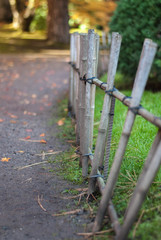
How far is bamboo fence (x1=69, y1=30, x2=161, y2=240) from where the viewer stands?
6.22 feet

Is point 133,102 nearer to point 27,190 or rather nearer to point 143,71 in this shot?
point 143,71

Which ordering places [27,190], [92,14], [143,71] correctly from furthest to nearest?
[92,14]
[27,190]
[143,71]

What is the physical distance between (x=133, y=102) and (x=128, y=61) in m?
4.66

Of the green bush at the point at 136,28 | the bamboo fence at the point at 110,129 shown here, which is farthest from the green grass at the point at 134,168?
the green bush at the point at 136,28

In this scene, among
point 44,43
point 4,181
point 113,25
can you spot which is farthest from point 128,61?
point 44,43

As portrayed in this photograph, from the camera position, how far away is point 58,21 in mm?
15125

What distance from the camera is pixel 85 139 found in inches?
130

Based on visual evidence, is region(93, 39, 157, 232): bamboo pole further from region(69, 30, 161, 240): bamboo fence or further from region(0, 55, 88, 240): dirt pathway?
region(0, 55, 88, 240): dirt pathway

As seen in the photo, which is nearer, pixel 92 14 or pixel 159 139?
pixel 159 139

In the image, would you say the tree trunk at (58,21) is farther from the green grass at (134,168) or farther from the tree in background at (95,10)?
the green grass at (134,168)

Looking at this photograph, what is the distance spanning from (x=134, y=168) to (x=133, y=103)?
4.42 feet

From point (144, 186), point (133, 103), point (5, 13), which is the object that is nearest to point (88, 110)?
point (133, 103)

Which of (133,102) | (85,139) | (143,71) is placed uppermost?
(143,71)

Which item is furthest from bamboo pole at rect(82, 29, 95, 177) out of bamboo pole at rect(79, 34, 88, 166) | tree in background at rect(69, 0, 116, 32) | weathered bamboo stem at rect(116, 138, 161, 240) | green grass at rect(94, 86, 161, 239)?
tree in background at rect(69, 0, 116, 32)
